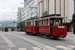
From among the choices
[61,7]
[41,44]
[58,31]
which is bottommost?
[41,44]

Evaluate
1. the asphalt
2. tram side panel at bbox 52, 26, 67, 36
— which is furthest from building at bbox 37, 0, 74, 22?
the asphalt

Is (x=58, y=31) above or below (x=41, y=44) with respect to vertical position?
above

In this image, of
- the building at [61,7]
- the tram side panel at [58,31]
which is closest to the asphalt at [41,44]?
the tram side panel at [58,31]

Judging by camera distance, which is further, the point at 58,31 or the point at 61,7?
the point at 61,7

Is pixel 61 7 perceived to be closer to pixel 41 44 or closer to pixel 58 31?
pixel 58 31

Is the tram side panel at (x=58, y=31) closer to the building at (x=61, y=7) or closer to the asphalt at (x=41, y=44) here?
the asphalt at (x=41, y=44)

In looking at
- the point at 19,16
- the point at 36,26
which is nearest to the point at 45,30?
the point at 36,26

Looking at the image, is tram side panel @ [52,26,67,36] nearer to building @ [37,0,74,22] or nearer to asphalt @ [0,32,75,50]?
asphalt @ [0,32,75,50]

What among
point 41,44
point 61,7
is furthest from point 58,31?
point 61,7

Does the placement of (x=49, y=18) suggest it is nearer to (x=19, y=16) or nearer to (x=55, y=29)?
(x=55, y=29)

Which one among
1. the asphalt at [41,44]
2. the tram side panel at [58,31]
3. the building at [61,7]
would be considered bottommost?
the asphalt at [41,44]

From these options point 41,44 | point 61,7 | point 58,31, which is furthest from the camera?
point 61,7

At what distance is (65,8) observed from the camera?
5212 cm

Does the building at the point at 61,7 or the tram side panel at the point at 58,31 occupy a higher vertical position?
the building at the point at 61,7
